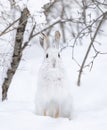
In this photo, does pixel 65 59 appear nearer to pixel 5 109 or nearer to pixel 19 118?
pixel 5 109

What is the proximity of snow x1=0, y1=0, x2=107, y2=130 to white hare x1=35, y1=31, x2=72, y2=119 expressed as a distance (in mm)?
111

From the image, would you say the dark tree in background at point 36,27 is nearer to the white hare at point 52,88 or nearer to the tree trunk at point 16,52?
the tree trunk at point 16,52

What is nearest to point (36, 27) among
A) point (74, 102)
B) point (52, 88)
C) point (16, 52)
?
point (16, 52)

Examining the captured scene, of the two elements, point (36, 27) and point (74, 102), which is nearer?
point (74, 102)

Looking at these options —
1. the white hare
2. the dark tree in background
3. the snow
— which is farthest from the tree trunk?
the white hare

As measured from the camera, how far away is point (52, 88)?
4531 millimetres

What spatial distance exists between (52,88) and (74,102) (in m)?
1.17

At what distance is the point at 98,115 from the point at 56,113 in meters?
0.50

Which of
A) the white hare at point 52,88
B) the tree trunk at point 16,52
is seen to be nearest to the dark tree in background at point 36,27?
the tree trunk at point 16,52

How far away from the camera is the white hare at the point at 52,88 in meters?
4.50

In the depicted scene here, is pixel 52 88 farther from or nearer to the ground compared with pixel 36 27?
nearer to the ground

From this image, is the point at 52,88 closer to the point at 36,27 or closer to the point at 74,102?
the point at 74,102

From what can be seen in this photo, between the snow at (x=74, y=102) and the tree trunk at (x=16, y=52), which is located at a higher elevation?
the tree trunk at (x=16, y=52)

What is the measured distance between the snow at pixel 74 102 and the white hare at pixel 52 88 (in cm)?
11
